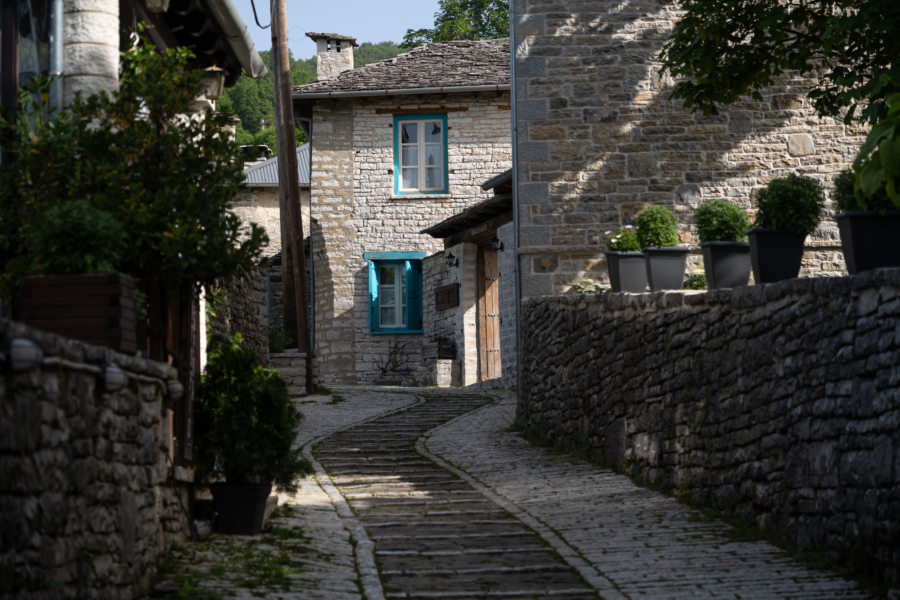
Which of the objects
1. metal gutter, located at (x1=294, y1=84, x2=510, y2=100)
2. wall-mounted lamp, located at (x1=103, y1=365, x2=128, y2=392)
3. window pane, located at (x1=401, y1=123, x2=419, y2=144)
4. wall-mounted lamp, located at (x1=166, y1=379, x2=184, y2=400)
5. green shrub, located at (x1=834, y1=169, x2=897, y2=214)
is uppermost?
metal gutter, located at (x1=294, y1=84, x2=510, y2=100)

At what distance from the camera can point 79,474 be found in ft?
14.7

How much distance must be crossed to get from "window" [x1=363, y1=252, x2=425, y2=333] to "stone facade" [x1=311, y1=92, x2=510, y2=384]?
16 centimetres

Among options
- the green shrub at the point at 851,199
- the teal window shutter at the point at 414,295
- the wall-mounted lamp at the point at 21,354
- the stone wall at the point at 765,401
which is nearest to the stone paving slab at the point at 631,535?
the stone wall at the point at 765,401

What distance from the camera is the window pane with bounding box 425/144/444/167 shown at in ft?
74.8

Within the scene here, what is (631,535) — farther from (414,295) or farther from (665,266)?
(414,295)

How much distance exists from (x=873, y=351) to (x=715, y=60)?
5.01 metres

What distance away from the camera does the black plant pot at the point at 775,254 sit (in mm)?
8781

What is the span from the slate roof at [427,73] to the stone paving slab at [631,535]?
11319 mm

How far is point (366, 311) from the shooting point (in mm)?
23031

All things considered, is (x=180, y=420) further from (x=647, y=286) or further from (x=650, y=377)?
(x=647, y=286)

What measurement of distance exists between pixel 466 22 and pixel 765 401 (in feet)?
90.0

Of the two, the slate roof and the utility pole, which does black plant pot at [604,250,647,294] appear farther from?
the slate roof

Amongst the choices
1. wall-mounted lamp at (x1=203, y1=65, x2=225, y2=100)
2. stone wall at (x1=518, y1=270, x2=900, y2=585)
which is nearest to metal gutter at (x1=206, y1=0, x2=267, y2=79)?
wall-mounted lamp at (x1=203, y1=65, x2=225, y2=100)

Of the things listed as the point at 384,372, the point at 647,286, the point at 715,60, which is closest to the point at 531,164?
the point at 647,286
